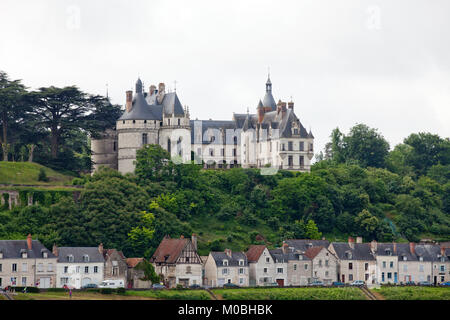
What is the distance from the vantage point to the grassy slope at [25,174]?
116 metres

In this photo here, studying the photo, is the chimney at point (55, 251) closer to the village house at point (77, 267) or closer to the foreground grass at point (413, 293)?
the village house at point (77, 267)

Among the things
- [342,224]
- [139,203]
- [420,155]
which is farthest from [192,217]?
[420,155]

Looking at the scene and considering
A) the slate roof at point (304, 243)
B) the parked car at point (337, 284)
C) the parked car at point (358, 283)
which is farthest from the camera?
the slate roof at point (304, 243)

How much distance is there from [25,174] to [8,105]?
904 centimetres

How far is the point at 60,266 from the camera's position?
99812 millimetres

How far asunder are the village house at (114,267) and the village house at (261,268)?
12583 millimetres

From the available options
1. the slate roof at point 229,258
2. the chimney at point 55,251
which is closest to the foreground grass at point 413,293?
the slate roof at point 229,258

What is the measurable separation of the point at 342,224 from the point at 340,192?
5.58 metres

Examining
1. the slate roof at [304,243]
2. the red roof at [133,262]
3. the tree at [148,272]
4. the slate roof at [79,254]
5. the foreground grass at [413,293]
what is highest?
the slate roof at [304,243]

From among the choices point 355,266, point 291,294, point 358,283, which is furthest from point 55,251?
point 355,266

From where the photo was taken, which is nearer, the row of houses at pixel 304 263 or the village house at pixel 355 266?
the row of houses at pixel 304 263

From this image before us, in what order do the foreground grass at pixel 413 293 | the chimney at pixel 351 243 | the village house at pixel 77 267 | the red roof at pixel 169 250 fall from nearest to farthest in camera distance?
the village house at pixel 77 267
the foreground grass at pixel 413 293
the red roof at pixel 169 250
the chimney at pixel 351 243

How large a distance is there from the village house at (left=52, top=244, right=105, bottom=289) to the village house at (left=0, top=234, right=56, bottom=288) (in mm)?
677

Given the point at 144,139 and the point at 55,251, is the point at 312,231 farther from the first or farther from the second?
the point at 55,251
